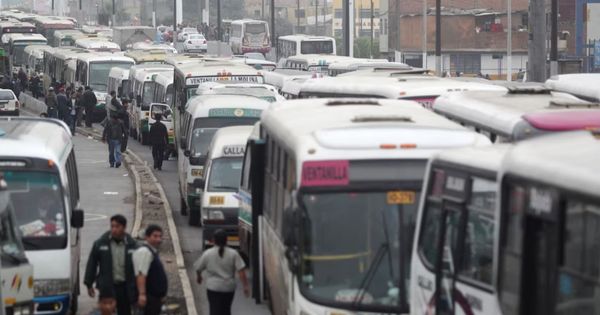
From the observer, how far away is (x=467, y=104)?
58.2 feet

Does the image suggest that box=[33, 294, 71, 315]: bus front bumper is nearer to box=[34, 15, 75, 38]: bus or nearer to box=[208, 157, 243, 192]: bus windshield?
box=[208, 157, 243, 192]: bus windshield

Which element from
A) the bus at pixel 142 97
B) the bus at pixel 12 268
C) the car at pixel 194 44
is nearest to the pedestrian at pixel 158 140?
the bus at pixel 142 97

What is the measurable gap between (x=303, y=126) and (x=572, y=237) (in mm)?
6116

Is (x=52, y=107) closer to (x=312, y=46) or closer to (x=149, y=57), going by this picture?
(x=149, y=57)

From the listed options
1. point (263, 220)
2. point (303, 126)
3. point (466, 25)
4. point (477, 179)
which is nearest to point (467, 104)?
point (263, 220)

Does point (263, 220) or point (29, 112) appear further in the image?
point (29, 112)

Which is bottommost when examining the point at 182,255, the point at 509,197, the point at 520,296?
the point at 182,255

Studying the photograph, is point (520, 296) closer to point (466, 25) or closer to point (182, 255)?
→ point (182, 255)

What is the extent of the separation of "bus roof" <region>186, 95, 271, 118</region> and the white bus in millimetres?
3897

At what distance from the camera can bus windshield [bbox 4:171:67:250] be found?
1507cm

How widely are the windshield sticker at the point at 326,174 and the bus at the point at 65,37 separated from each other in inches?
3012

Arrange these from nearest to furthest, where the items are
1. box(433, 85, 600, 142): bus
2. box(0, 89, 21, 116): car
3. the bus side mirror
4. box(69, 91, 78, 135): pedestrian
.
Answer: box(433, 85, 600, 142): bus, the bus side mirror, box(69, 91, 78, 135): pedestrian, box(0, 89, 21, 116): car

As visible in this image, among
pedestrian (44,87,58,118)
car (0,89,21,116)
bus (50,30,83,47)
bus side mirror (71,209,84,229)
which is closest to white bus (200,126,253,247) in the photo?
bus side mirror (71,209,84,229)

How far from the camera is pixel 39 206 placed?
15.3 m
